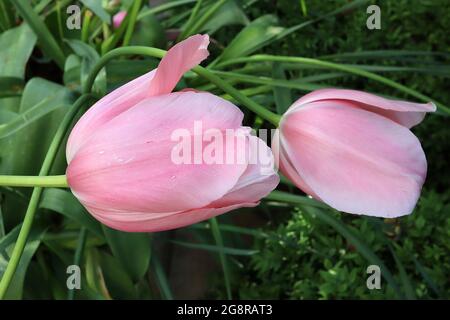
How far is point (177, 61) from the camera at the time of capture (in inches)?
13.2

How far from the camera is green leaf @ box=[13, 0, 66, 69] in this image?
72cm

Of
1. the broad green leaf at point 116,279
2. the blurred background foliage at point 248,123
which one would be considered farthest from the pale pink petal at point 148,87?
the broad green leaf at point 116,279

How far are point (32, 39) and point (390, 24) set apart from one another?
2.06 feet

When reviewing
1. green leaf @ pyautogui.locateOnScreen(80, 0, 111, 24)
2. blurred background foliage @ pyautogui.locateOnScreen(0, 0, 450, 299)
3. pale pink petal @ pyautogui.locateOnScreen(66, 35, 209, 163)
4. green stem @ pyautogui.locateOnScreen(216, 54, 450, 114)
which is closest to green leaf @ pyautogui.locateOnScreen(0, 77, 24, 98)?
blurred background foliage @ pyautogui.locateOnScreen(0, 0, 450, 299)

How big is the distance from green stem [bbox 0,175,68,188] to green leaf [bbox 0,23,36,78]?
1.32 feet

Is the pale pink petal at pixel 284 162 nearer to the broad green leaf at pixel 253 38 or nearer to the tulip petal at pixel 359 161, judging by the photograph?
the tulip petal at pixel 359 161

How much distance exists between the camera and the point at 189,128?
13.1 inches

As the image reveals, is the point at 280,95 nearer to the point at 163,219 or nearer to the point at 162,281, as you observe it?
the point at 162,281

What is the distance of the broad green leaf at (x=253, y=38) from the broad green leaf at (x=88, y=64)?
17cm

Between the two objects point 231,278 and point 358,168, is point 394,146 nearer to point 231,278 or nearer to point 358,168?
point 358,168

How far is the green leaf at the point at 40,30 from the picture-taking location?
72cm

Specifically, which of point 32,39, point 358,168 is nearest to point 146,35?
point 32,39

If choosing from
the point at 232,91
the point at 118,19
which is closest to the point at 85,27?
the point at 118,19

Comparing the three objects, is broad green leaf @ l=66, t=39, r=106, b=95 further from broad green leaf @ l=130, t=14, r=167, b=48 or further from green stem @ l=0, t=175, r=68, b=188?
green stem @ l=0, t=175, r=68, b=188
